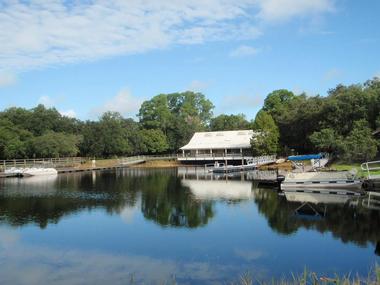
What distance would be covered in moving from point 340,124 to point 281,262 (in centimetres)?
4484

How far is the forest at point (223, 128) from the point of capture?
52531 mm

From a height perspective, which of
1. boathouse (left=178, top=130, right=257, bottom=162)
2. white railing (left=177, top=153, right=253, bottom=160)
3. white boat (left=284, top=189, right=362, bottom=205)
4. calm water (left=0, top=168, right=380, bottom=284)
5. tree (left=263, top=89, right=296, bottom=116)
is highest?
tree (left=263, top=89, right=296, bottom=116)

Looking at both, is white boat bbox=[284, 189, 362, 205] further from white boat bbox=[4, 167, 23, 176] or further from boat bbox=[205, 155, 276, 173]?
white boat bbox=[4, 167, 23, 176]

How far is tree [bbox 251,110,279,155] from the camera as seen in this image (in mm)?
65000

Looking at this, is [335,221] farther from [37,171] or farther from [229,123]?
[229,123]

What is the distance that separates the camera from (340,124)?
185 ft

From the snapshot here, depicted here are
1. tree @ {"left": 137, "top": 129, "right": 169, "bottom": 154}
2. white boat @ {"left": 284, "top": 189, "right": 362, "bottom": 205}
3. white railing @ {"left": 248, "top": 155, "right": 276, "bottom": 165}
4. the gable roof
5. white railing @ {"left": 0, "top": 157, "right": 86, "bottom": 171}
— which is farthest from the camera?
tree @ {"left": 137, "top": 129, "right": 169, "bottom": 154}

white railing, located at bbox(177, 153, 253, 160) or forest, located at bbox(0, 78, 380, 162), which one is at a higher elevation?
forest, located at bbox(0, 78, 380, 162)

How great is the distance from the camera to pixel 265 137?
65250mm

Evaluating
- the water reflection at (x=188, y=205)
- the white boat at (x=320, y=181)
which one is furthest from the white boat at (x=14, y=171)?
the white boat at (x=320, y=181)

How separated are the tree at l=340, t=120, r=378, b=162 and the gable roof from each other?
84.1ft

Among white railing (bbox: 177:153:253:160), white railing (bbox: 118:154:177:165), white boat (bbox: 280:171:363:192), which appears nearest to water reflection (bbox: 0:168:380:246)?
white boat (bbox: 280:171:363:192)

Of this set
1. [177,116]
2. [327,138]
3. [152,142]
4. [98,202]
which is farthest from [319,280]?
[177,116]

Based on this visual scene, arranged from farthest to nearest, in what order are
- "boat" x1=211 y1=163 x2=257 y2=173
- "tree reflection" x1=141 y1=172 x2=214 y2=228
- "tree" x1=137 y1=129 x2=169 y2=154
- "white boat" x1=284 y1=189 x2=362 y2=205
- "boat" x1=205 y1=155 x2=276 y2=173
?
"tree" x1=137 y1=129 x2=169 y2=154
"boat" x1=205 y1=155 x2=276 y2=173
"boat" x1=211 y1=163 x2=257 y2=173
"white boat" x1=284 y1=189 x2=362 y2=205
"tree reflection" x1=141 y1=172 x2=214 y2=228
